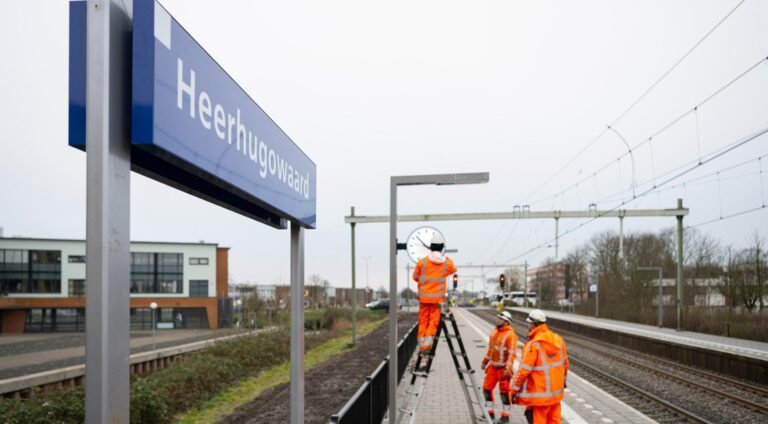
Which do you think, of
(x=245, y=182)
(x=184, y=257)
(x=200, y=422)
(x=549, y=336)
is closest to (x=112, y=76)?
(x=245, y=182)

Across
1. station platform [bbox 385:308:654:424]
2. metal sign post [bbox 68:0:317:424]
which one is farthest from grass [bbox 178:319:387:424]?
metal sign post [bbox 68:0:317:424]

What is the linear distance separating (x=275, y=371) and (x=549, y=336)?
21.3 m

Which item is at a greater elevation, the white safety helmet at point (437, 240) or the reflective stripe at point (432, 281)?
the white safety helmet at point (437, 240)

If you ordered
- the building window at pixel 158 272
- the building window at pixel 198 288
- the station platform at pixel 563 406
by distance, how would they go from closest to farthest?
the station platform at pixel 563 406 → the building window at pixel 158 272 → the building window at pixel 198 288

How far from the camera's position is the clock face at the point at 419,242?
865 cm

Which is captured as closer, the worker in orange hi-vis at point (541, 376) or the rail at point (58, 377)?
the worker in orange hi-vis at point (541, 376)

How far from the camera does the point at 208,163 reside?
2338 mm

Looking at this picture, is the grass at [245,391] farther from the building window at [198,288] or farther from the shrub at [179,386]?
the building window at [198,288]

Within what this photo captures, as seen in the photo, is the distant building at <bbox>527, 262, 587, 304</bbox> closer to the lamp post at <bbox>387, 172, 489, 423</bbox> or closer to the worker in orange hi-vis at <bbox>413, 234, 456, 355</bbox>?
the worker in orange hi-vis at <bbox>413, 234, 456, 355</bbox>

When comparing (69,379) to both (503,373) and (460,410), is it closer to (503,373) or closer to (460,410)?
(460,410)

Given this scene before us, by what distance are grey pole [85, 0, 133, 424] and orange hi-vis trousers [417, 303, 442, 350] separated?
6.46 metres

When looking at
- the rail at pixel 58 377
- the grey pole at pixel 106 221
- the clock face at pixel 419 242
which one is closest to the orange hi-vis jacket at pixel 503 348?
the clock face at pixel 419 242

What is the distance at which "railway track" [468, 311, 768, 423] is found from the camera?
12.1 meters

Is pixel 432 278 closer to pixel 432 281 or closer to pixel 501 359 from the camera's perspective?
pixel 432 281
